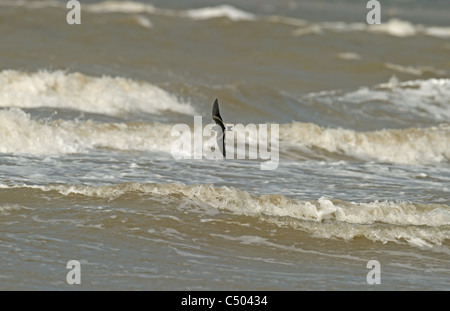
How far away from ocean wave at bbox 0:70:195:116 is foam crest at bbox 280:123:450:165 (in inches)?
78.7

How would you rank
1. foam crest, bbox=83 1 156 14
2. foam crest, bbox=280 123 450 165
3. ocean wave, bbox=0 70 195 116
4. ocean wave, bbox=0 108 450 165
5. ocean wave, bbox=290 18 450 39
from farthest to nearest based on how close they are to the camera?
1. ocean wave, bbox=290 18 450 39
2. foam crest, bbox=83 1 156 14
3. ocean wave, bbox=0 70 195 116
4. foam crest, bbox=280 123 450 165
5. ocean wave, bbox=0 108 450 165

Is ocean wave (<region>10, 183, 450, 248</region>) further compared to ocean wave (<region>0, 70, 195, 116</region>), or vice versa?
ocean wave (<region>0, 70, 195, 116</region>)

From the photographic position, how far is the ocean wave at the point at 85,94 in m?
12.6

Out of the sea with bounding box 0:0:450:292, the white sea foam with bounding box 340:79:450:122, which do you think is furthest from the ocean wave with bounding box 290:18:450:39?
the white sea foam with bounding box 340:79:450:122

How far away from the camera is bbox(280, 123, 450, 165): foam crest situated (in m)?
11.6

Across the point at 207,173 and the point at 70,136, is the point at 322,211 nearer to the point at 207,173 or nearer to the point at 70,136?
the point at 207,173

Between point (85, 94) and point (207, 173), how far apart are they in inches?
182

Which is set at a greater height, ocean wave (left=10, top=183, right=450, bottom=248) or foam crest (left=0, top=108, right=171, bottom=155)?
foam crest (left=0, top=108, right=171, bottom=155)

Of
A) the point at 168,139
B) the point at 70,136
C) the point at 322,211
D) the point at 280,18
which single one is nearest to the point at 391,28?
the point at 280,18

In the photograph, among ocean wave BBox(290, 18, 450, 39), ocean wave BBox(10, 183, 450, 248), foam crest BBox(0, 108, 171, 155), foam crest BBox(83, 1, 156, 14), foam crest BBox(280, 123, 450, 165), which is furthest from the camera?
ocean wave BBox(290, 18, 450, 39)

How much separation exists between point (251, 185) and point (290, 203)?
932 mm

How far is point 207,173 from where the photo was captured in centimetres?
912

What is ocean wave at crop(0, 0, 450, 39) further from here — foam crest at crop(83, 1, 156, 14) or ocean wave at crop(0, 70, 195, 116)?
ocean wave at crop(0, 70, 195, 116)

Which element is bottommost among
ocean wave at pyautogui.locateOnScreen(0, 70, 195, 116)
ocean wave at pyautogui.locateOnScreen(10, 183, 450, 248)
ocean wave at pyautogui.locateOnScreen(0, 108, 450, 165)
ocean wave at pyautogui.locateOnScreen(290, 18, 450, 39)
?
ocean wave at pyautogui.locateOnScreen(10, 183, 450, 248)
